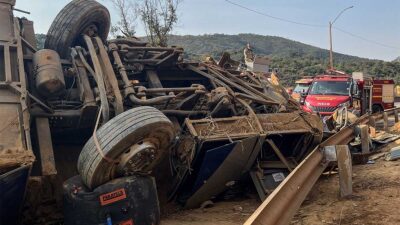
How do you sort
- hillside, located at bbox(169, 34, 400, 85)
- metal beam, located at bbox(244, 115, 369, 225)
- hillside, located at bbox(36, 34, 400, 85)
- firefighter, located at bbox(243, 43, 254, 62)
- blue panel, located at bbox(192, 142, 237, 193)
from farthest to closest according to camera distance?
hillside, located at bbox(169, 34, 400, 85) < hillside, located at bbox(36, 34, 400, 85) < firefighter, located at bbox(243, 43, 254, 62) < blue panel, located at bbox(192, 142, 237, 193) < metal beam, located at bbox(244, 115, 369, 225)

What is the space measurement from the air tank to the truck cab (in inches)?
435

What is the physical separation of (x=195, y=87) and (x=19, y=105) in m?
2.46

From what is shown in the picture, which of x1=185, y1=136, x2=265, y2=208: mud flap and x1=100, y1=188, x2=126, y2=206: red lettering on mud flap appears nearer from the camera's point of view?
x1=100, y1=188, x2=126, y2=206: red lettering on mud flap

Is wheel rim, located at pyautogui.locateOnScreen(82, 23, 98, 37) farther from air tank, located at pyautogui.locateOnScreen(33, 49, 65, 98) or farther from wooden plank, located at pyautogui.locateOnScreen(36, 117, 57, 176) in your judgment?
wooden plank, located at pyautogui.locateOnScreen(36, 117, 57, 176)

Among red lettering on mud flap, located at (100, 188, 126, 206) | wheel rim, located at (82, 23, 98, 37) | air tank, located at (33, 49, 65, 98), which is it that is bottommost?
red lettering on mud flap, located at (100, 188, 126, 206)

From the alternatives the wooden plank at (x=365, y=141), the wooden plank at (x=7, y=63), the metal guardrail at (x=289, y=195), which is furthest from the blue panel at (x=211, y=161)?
the wooden plank at (x=365, y=141)

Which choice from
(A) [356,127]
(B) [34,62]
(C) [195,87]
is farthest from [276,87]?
(B) [34,62]

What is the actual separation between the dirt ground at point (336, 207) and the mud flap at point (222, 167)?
7.6 inches

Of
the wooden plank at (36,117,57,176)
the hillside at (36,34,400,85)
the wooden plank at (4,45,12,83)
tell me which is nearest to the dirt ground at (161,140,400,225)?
the wooden plank at (36,117,57,176)

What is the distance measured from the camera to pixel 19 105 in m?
4.86

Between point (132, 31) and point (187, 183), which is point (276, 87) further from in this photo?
point (132, 31)

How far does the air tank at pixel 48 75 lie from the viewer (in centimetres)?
557

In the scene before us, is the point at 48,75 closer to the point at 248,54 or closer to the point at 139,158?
the point at 139,158

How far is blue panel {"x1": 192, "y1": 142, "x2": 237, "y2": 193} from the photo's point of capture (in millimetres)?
5652
